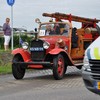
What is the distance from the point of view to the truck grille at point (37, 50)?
15.3 m

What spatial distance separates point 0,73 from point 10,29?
7142 mm

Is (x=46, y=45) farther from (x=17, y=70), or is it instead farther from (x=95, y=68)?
(x=95, y=68)

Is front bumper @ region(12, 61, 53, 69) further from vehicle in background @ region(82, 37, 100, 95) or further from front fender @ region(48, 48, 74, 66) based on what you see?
vehicle in background @ region(82, 37, 100, 95)

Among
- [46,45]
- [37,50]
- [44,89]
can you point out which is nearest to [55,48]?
[46,45]

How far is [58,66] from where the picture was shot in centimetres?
1503

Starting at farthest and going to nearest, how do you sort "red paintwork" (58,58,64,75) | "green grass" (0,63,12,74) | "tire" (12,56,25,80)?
"green grass" (0,63,12,74) < "tire" (12,56,25,80) < "red paintwork" (58,58,64,75)

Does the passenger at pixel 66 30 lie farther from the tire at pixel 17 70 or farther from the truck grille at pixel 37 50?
the tire at pixel 17 70

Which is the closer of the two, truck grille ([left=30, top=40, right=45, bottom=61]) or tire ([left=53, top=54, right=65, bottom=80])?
tire ([left=53, top=54, right=65, bottom=80])

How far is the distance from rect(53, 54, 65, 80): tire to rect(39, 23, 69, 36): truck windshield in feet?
4.94

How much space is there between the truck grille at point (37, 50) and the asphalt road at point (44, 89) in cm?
76

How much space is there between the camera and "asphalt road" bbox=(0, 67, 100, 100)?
423 inches

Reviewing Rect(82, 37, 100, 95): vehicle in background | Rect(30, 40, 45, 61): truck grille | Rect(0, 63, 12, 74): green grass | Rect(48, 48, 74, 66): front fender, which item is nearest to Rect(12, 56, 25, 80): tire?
Rect(30, 40, 45, 61): truck grille

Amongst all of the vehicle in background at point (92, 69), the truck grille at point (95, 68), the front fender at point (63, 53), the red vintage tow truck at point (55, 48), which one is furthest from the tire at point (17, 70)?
the truck grille at point (95, 68)

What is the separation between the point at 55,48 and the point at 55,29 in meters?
1.58
